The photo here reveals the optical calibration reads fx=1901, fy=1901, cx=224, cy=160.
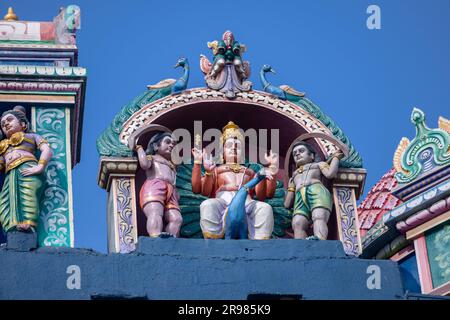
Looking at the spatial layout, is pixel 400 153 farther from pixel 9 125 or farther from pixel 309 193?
pixel 9 125

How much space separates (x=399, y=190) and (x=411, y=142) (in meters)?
0.77

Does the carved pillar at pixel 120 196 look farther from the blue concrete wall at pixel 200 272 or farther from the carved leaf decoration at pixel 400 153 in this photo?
the carved leaf decoration at pixel 400 153

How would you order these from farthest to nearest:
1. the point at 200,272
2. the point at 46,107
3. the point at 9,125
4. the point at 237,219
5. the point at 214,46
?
the point at 214,46
the point at 46,107
the point at 9,125
the point at 237,219
the point at 200,272

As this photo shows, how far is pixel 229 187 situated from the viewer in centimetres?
2353

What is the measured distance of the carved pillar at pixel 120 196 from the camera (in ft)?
76.2

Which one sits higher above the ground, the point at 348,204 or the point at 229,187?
the point at 229,187

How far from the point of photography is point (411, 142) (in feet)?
82.7

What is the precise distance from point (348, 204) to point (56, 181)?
3767mm

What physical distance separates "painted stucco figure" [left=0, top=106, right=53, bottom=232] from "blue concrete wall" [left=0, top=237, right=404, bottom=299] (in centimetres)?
82

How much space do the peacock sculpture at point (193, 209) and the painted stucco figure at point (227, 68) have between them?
1085 millimetres

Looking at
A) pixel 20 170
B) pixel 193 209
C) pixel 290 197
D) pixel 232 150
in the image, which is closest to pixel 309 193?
pixel 290 197
